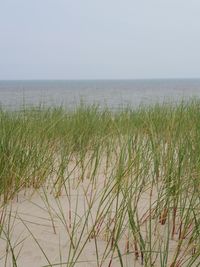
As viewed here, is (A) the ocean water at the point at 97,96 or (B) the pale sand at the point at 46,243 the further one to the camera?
(A) the ocean water at the point at 97,96

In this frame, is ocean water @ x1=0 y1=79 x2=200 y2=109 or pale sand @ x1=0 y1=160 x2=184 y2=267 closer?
pale sand @ x1=0 y1=160 x2=184 y2=267

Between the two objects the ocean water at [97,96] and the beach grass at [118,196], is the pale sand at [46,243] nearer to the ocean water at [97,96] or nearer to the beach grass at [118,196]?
the beach grass at [118,196]

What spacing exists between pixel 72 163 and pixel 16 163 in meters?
1.07

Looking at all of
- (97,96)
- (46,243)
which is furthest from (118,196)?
(97,96)

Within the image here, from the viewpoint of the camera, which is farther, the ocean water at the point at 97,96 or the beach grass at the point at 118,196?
the ocean water at the point at 97,96

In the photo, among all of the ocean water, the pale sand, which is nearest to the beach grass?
the pale sand

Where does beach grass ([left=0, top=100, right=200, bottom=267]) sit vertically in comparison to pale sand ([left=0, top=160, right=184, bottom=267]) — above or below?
above

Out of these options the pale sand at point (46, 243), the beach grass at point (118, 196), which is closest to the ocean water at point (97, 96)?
the beach grass at point (118, 196)

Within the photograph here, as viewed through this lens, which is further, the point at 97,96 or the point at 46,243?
the point at 97,96

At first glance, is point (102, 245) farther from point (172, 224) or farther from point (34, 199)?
point (34, 199)

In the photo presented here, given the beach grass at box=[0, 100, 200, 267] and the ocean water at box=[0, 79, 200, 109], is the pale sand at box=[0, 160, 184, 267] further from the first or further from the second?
the ocean water at box=[0, 79, 200, 109]

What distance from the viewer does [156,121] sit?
3.57 m

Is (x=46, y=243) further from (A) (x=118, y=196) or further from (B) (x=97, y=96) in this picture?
(B) (x=97, y=96)

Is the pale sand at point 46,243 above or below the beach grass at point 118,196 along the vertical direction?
below
